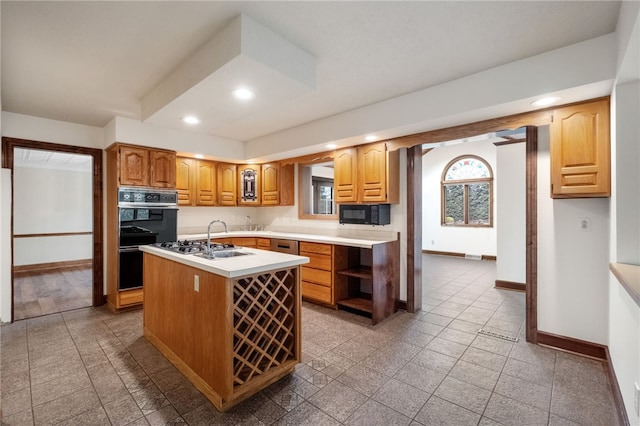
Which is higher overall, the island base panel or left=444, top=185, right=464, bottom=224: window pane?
left=444, top=185, right=464, bottom=224: window pane

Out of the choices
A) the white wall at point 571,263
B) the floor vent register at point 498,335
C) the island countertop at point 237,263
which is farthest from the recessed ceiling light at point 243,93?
the floor vent register at point 498,335

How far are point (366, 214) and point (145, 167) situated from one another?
3.05 m

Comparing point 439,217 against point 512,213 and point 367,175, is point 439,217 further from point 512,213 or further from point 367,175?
point 367,175

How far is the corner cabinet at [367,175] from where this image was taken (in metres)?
3.73

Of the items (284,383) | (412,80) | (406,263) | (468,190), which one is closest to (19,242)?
(284,383)

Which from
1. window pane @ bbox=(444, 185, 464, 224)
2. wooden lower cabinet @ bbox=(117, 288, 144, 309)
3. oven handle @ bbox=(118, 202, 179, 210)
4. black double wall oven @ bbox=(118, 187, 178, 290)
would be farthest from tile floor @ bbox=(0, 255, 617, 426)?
window pane @ bbox=(444, 185, 464, 224)

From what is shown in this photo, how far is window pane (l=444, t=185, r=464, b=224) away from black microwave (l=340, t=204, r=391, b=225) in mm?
5006

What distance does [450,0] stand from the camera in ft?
5.80

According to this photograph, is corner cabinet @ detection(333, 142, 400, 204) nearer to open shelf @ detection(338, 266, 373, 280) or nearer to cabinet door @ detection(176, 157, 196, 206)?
open shelf @ detection(338, 266, 373, 280)

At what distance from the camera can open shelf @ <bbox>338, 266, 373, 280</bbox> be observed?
368 cm

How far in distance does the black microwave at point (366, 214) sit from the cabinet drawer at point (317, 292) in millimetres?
974

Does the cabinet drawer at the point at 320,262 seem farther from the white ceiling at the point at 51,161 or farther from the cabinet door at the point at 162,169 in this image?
the white ceiling at the point at 51,161

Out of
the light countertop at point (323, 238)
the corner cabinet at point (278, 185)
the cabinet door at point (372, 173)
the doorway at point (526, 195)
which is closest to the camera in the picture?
the doorway at point (526, 195)

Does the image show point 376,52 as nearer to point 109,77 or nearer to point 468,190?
point 109,77
